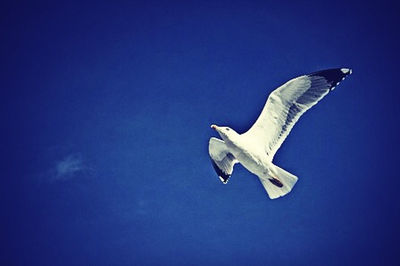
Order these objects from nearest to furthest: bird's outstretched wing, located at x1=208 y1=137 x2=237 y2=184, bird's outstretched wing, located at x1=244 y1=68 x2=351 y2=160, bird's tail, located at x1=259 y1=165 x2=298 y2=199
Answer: bird's tail, located at x1=259 y1=165 x2=298 y2=199 < bird's outstretched wing, located at x1=244 y1=68 x2=351 y2=160 < bird's outstretched wing, located at x1=208 y1=137 x2=237 y2=184

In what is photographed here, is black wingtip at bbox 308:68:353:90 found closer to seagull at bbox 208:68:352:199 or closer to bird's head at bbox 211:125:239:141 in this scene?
seagull at bbox 208:68:352:199

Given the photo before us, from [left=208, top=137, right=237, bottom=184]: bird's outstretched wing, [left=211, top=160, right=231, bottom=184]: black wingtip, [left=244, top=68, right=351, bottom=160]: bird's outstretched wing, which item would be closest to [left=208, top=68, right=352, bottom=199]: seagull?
[left=244, top=68, right=351, bottom=160]: bird's outstretched wing

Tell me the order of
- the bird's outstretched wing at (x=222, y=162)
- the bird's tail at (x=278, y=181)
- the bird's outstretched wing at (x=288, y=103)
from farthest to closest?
the bird's outstretched wing at (x=222, y=162) → the bird's outstretched wing at (x=288, y=103) → the bird's tail at (x=278, y=181)

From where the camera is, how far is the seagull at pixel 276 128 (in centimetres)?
681

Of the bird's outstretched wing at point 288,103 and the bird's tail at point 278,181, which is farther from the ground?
the bird's outstretched wing at point 288,103

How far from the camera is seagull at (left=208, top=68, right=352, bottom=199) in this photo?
6.81 metres

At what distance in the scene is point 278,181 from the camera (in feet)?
22.4

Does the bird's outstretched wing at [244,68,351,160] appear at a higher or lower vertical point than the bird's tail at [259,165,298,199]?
higher

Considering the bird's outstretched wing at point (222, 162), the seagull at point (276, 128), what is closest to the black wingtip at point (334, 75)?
the seagull at point (276, 128)

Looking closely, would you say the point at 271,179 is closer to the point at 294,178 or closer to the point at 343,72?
the point at 294,178

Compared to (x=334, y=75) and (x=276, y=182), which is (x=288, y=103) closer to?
(x=334, y=75)

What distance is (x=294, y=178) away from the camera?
668 centimetres

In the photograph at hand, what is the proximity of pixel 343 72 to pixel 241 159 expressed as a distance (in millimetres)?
2380

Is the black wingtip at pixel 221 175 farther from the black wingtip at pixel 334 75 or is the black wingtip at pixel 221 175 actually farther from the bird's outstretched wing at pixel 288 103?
the black wingtip at pixel 334 75
